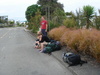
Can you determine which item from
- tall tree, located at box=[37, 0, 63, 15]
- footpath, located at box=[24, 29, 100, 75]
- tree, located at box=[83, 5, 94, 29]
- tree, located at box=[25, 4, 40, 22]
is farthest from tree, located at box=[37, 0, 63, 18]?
footpath, located at box=[24, 29, 100, 75]

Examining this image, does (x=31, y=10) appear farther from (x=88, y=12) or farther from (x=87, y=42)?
(x=87, y=42)

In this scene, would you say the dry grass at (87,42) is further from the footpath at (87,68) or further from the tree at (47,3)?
the tree at (47,3)

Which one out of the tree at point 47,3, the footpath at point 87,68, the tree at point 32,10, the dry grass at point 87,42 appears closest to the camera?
the footpath at point 87,68

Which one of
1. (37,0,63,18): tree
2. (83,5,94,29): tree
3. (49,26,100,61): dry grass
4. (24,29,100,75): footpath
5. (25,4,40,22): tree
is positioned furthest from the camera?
(25,4,40,22): tree

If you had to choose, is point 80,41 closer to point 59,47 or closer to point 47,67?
point 47,67

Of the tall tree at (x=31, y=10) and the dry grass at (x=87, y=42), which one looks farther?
the tall tree at (x=31, y=10)

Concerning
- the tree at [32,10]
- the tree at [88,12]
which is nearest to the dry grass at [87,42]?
the tree at [88,12]

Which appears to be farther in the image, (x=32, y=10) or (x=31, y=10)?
(x=31, y=10)

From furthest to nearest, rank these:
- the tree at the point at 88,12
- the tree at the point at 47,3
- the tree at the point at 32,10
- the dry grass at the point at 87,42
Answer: the tree at the point at 32,10 < the tree at the point at 47,3 < the tree at the point at 88,12 < the dry grass at the point at 87,42

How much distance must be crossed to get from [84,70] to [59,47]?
4472mm

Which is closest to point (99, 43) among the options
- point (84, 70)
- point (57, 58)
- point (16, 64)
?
point (84, 70)

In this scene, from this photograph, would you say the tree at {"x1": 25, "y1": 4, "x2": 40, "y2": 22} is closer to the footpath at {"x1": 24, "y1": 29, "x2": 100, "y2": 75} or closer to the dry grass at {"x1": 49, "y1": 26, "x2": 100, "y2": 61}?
the dry grass at {"x1": 49, "y1": 26, "x2": 100, "y2": 61}

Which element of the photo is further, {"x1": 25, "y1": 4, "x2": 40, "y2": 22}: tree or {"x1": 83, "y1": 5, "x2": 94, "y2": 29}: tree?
{"x1": 25, "y1": 4, "x2": 40, "y2": 22}: tree

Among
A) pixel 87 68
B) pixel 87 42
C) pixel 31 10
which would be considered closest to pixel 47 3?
pixel 31 10
